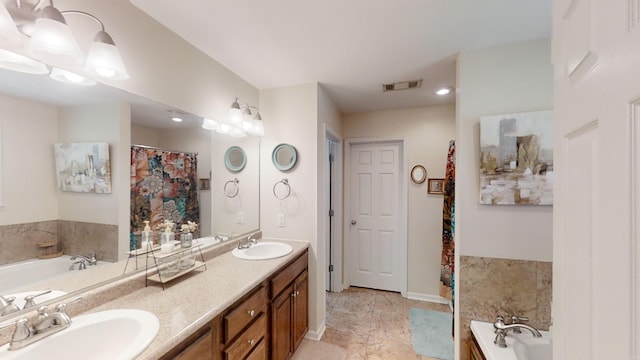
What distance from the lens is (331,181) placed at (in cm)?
327

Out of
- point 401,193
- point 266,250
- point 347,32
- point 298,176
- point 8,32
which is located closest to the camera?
point 8,32

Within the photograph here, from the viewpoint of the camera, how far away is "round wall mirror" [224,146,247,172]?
2200 mm

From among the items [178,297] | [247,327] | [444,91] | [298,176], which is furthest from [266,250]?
[444,91]

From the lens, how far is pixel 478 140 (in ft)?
5.66

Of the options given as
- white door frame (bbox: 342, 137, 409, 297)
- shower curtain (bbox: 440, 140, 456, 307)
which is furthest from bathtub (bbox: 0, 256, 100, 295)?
shower curtain (bbox: 440, 140, 456, 307)

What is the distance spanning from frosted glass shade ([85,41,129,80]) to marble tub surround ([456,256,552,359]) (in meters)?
2.30

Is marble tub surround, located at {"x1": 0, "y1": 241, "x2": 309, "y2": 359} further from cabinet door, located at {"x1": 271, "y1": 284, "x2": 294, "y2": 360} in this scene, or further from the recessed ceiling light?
the recessed ceiling light

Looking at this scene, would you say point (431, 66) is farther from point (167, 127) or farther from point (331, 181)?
point (167, 127)

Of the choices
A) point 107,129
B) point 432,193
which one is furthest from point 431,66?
point 107,129

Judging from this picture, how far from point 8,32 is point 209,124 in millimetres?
1108

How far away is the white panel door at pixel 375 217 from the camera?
10.6ft

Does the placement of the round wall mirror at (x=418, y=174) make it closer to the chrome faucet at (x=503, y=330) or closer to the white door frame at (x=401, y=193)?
the white door frame at (x=401, y=193)

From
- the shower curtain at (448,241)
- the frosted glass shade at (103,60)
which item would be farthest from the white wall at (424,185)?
the frosted glass shade at (103,60)

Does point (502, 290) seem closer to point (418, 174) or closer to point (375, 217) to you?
point (418, 174)
